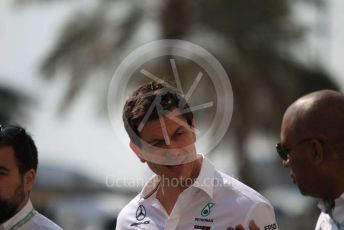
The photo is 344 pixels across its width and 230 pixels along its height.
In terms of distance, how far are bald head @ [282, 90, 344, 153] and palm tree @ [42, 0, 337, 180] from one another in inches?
685

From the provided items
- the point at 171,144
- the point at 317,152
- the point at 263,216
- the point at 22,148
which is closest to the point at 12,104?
the point at 22,148

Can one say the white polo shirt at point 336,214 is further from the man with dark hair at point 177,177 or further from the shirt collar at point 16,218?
the shirt collar at point 16,218

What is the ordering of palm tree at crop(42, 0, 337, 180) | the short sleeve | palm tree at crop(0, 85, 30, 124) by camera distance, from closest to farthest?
1. the short sleeve
2. palm tree at crop(42, 0, 337, 180)
3. palm tree at crop(0, 85, 30, 124)

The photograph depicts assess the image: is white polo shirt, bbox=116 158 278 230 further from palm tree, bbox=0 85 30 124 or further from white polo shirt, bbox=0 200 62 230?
palm tree, bbox=0 85 30 124

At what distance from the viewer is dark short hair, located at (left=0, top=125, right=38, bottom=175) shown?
6238mm

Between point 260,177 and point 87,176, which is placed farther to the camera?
point 87,176

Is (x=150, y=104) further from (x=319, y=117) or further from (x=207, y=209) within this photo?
(x=319, y=117)

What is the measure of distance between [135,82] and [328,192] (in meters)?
11.0

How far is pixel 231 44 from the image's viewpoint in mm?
23469

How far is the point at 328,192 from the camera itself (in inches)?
210

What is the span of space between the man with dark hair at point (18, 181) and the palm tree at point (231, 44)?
16.6 meters

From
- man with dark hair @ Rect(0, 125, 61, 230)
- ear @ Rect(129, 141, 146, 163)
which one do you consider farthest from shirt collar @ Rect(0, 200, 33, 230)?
ear @ Rect(129, 141, 146, 163)

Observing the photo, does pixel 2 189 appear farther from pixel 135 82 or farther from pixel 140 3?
pixel 140 3

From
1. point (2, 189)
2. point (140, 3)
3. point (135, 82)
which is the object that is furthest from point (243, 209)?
point (140, 3)
